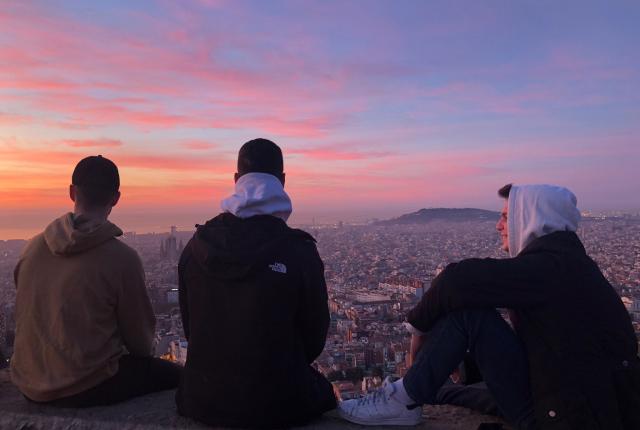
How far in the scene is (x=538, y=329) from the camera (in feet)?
7.43

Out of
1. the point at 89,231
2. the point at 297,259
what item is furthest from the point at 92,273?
the point at 297,259

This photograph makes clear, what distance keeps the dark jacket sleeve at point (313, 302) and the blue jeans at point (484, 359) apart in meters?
0.43

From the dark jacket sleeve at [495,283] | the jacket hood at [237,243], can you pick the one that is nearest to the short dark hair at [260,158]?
the jacket hood at [237,243]

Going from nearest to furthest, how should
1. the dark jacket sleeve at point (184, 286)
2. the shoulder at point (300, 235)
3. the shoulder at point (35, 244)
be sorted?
the shoulder at point (300, 235)
the dark jacket sleeve at point (184, 286)
the shoulder at point (35, 244)

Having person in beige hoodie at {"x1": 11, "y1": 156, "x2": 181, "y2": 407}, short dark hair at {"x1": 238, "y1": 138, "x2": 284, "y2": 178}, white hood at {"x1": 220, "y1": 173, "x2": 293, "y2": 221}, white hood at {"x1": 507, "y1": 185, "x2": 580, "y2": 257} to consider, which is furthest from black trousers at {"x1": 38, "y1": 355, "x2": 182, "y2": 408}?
white hood at {"x1": 507, "y1": 185, "x2": 580, "y2": 257}

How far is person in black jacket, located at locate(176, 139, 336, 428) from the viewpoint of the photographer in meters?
2.36

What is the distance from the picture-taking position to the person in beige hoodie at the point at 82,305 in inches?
106

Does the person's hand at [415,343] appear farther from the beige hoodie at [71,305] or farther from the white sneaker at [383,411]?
the beige hoodie at [71,305]

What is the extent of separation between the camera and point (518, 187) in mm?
2457

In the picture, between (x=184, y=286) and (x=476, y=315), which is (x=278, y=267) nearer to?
(x=184, y=286)

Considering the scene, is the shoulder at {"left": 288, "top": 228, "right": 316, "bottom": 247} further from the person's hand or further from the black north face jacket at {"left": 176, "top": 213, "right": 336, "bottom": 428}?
the person's hand

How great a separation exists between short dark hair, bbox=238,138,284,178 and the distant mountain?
39366 mm

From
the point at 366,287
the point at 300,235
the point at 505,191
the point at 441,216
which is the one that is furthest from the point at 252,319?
the point at 441,216

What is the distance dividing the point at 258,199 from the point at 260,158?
23 centimetres
